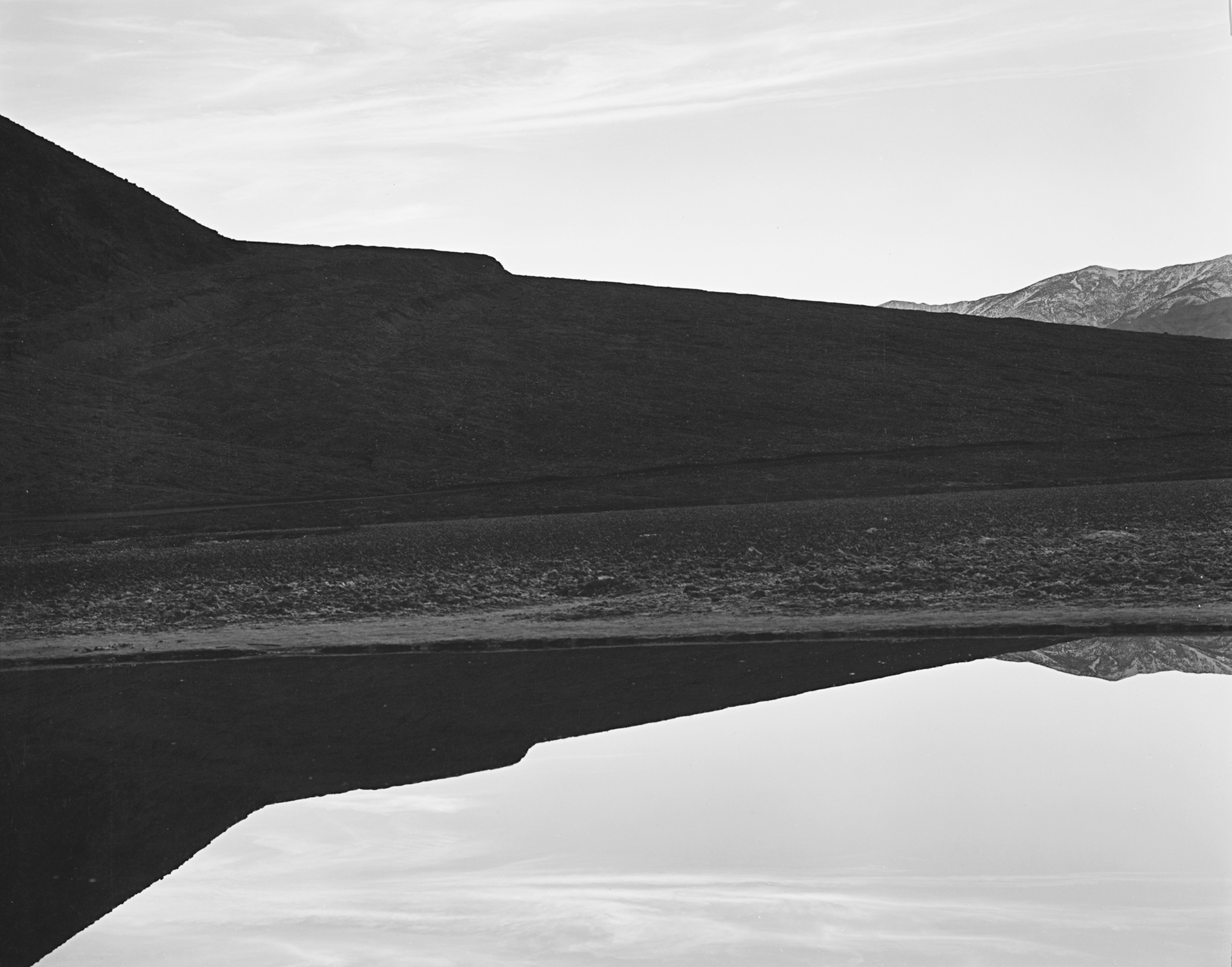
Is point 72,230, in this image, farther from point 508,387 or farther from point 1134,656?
point 1134,656

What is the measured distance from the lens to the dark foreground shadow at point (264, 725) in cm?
995

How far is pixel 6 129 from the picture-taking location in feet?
354

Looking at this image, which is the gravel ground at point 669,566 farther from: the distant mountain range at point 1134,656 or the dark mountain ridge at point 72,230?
the dark mountain ridge at point 72,230

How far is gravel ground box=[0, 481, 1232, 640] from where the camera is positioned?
22.6 metres

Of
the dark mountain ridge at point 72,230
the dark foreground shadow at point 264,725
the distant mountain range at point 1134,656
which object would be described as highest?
the dark mountain ridge at point 72,230

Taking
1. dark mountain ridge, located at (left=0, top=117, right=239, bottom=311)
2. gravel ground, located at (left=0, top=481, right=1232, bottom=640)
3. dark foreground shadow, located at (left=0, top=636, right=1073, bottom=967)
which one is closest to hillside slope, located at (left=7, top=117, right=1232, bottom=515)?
dark mountain ridge, located at (left=0, top=117, right=239, bottom=311)

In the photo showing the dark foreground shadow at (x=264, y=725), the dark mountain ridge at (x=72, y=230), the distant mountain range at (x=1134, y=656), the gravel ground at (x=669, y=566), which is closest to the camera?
the dark foreground shadow at (x=264, y=725)

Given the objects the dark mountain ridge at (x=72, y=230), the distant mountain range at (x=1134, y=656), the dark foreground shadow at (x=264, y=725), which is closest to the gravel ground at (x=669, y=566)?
the distant mountain range at (x=1134, y=656)

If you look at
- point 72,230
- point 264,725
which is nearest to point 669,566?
point 264,725

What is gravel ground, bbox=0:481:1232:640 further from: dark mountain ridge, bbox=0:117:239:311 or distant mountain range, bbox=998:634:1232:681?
dark mountain ridge, bbox=0:117:239:311

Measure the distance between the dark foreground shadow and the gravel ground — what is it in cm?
467

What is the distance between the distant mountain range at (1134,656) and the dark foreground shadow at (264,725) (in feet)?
2.16

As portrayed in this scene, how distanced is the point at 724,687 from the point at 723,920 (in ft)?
23.4

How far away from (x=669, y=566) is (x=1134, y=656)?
Result: 1392cm
